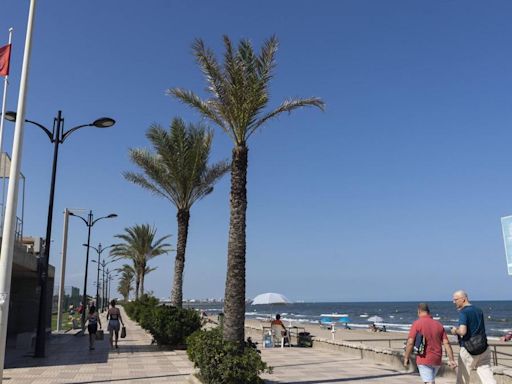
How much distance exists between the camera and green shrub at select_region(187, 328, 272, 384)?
8.83m

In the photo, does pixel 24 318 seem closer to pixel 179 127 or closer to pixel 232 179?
pixel 179 127

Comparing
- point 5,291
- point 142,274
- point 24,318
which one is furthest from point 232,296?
point 142,274

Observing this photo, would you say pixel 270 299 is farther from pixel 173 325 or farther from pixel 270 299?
pixel 173 325

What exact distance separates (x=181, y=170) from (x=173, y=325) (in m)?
6.58

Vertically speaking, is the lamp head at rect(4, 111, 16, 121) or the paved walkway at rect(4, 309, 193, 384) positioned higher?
the lamp head at rect(4, 111, 16, 121)

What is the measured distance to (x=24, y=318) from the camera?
26328 mm

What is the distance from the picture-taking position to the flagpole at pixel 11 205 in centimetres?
849

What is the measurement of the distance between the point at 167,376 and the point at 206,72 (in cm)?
669

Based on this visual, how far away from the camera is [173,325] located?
16.8 meters

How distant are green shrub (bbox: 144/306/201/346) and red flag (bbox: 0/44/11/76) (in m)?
8.88

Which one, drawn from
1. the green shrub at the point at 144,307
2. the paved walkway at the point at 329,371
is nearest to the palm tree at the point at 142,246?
the green shrub at the point at 144,307

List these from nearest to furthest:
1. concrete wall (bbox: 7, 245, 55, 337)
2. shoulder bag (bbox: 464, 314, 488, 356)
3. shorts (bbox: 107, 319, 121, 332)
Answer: shoulder bag (bbox: 464, 314, 488, 356) → shorts (bbox: 107, 319, 121, 332) → concrete wall (bbox: 7, 245, 55, 337)

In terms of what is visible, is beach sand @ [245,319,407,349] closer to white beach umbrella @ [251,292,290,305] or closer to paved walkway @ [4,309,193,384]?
white beach umbrella @ [251,292,290,305]

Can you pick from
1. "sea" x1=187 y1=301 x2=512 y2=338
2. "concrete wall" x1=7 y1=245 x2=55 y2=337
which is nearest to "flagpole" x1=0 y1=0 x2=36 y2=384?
"sea" x1=187 y1=301 x2=512 y2=338
